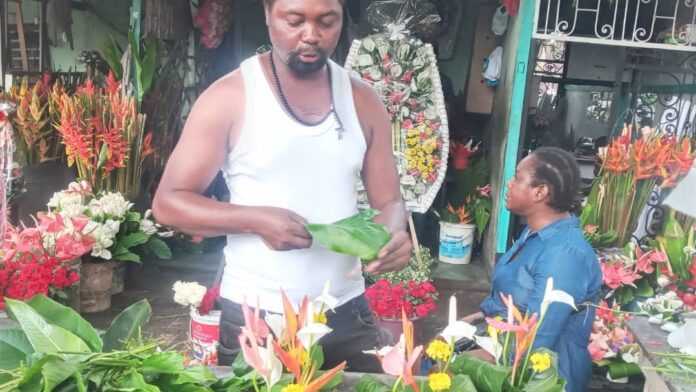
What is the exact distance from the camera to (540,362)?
1.23m

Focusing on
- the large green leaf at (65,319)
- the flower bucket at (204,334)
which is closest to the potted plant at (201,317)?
the flower bucket at (204,334)

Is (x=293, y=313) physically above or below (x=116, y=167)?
above

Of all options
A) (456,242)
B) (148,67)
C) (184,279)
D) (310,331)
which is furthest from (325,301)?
(456,242)

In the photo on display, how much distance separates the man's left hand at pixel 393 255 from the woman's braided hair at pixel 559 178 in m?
0.92

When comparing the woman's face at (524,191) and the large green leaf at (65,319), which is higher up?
the woman's face at (524,191)

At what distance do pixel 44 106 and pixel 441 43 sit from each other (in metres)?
3.27

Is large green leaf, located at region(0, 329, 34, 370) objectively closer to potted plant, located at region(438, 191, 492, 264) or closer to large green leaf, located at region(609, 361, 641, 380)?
large green leaf, located at region(609, 361, 641, 380)

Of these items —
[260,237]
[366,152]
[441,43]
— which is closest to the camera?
[260,237]

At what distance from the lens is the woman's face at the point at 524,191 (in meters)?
2.46

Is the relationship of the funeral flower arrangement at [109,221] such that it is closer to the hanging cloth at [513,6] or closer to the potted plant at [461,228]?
the potted plant at [461,228]

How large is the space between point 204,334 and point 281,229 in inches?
73.9

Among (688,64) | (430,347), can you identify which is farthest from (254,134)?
(688,64)

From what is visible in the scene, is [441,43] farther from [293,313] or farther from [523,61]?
[293,313]

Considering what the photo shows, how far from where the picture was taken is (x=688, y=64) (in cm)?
448
